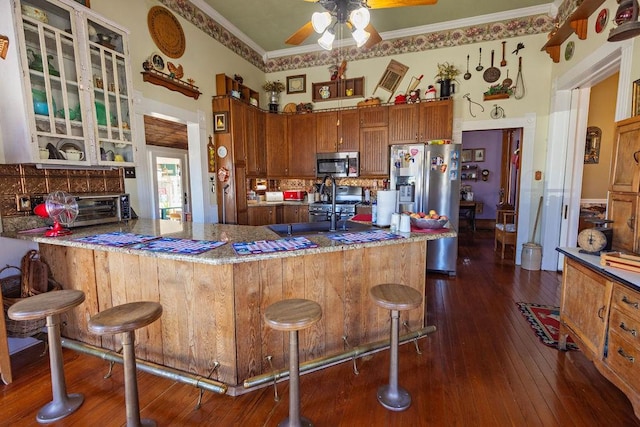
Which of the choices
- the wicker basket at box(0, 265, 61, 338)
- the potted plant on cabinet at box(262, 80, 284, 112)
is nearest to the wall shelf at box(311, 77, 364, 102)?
the potted plant on cabinet at box(262, 80, 284, 112)

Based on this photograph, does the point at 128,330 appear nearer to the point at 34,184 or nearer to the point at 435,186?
the point at 34,184

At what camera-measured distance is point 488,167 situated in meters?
7.80

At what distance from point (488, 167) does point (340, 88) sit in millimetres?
4913

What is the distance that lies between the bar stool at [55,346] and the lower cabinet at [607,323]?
2939mm

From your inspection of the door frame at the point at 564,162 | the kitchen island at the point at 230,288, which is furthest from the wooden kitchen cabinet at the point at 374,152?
the kitchen island at the point at 230,288

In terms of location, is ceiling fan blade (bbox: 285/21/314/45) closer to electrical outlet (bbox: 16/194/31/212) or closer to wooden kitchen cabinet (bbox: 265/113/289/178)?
wooden kitchen cabinet (bbox: 265/113/289/178)

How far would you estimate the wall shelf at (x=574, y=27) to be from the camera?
9.37 feet

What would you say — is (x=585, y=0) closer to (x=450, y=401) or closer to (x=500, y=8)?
(x=500, y=8)

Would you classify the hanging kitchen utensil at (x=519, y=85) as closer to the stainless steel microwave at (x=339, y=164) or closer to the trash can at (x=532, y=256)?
the trash can at (x=532, y=256)

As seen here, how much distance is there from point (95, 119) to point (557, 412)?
12.5ft

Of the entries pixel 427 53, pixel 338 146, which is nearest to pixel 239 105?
pixel 338 146

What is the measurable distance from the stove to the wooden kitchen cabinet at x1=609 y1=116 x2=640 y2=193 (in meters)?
3.17

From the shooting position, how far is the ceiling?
12.7ft

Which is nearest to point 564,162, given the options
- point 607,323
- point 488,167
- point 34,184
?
point 607,323
